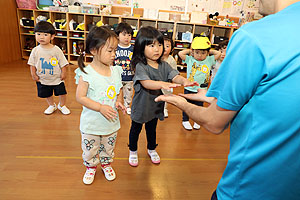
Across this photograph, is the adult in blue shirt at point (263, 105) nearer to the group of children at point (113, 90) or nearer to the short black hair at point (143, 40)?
the group of children at point (113, 90)

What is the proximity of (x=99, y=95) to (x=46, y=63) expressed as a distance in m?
1.44

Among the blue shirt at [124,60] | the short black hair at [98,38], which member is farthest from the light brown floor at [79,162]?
the short black hair at [98,38]

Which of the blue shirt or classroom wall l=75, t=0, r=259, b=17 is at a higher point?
classroom wall l=75, t=0, r=259, b=17

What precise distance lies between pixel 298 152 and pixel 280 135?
7 centimetres

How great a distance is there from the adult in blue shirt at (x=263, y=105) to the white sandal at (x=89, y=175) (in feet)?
4.25

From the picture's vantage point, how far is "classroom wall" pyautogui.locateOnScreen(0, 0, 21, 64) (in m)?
4.91

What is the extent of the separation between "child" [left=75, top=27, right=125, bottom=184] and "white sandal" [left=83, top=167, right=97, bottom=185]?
0.08m

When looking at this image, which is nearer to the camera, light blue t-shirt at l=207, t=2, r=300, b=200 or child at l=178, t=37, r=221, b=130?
light blue t-shirt at l=207, t=2, r=300, b=200

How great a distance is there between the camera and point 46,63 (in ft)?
8.11

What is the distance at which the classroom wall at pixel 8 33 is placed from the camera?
491 centimetres

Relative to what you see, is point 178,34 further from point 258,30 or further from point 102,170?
point 258,30

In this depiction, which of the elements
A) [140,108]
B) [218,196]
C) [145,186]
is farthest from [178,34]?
[218,196]

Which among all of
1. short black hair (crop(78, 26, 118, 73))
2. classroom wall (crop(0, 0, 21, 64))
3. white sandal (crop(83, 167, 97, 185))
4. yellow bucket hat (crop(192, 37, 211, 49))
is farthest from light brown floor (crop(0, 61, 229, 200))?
classroom wall (crop(0, 0, 21, 64))

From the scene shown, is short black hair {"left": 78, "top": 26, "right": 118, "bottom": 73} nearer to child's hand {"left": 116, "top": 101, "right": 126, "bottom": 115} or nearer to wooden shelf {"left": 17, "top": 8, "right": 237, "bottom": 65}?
child's hand {"left": 116, "top": 101, "right": 126, "bottom": 115}
